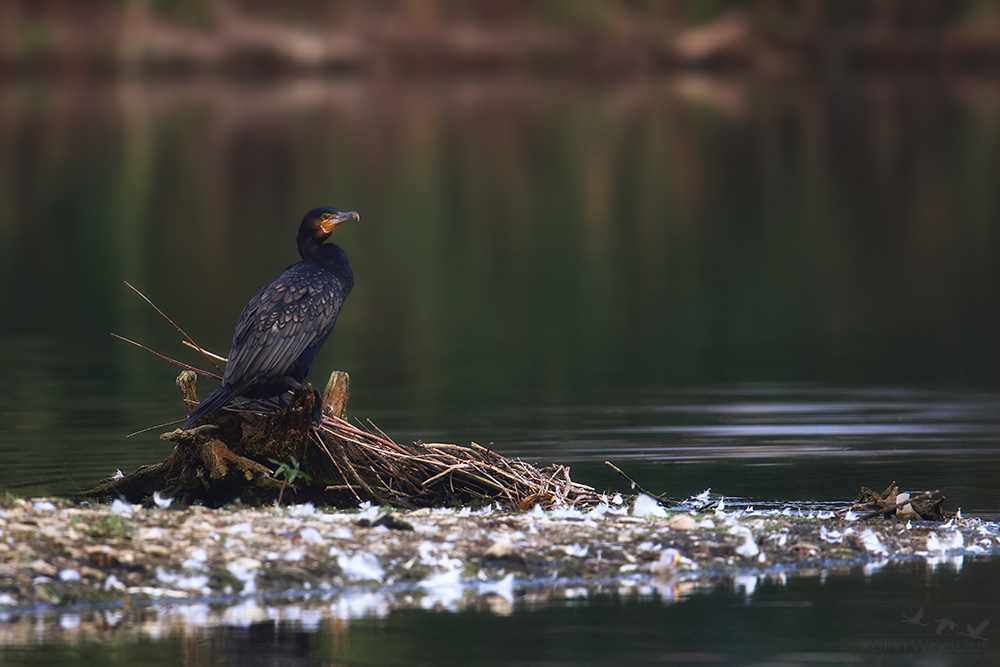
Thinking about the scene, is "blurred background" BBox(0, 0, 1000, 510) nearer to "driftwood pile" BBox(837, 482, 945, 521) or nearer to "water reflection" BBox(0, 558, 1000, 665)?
"driftwood pile" BBox(837, 482, 945, 521)

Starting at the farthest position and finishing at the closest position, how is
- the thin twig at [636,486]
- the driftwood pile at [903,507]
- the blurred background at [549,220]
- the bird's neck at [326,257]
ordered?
the blurred background at [549,220] < the bird's neck at [326,257] < the thin twig at [636,486] < the driftwood pile at [903,507]

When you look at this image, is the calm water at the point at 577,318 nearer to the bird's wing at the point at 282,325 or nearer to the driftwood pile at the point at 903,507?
the driftwood pile at the point at 903,507

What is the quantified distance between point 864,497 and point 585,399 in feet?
17.5

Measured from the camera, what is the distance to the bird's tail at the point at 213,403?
33.3 ft

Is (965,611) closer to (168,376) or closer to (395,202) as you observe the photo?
(168,376)

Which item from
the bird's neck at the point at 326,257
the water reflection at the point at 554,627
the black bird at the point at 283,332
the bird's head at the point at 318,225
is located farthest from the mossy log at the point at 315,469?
the water reflection at the point at 554,627

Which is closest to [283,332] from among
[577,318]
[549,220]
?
[577,318]

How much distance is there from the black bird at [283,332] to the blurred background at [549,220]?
5.78 ft

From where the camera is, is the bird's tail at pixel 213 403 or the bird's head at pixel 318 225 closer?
the bird's tail at pixel 213 403

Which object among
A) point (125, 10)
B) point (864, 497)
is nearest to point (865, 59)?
point (125, 10)

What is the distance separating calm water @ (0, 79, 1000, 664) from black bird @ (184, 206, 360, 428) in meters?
1.70

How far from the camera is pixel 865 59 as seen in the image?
253 feet

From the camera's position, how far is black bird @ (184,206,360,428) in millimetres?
10250

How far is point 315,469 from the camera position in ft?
34.4
